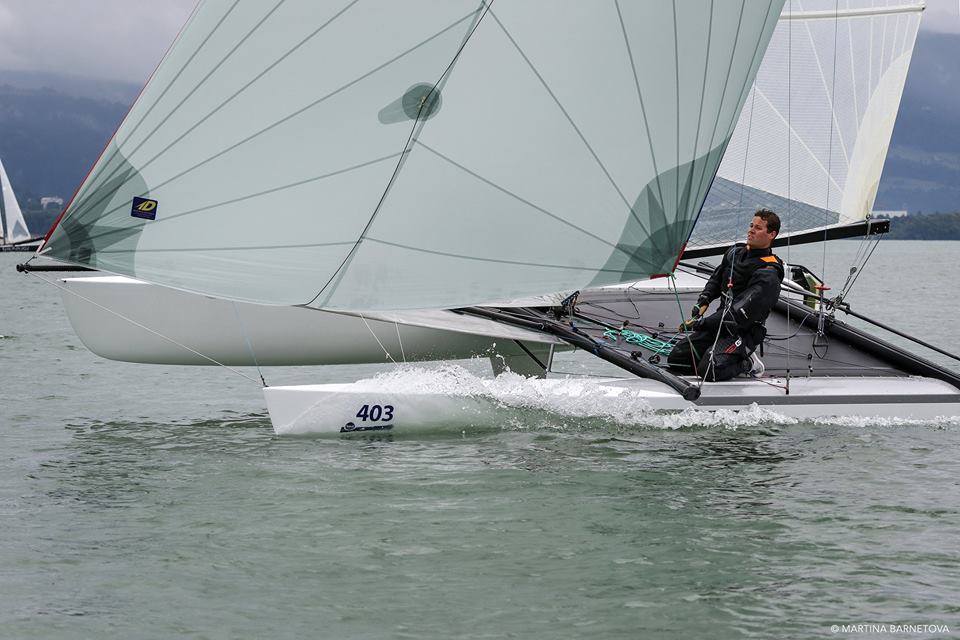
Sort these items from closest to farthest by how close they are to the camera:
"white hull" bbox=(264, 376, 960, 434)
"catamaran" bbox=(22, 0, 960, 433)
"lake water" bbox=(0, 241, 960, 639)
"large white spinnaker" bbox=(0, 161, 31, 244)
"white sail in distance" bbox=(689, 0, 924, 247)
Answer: "lake water" bbox=(0, 241, 960, 639), "catamaran" bbox=(22, 0, 960, 433), "white hull" bbox=(264, 376, 960, 434), "white sail in distance" bbox=(689, 0, 924, 247), "large white spinnaker" bbox=(0, 161, 31, 244)

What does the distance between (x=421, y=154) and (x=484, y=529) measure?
222 centimetres

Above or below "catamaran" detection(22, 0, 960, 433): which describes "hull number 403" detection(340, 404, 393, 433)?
below

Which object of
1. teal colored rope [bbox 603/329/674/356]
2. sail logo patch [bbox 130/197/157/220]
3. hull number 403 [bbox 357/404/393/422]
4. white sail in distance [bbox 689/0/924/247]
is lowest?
hull number 403 [bbox 357/404/393/422]

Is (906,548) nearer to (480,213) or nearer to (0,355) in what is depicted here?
(480,213)

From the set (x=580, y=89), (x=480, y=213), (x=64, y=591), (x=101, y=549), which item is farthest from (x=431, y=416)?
(x=64, y=591)

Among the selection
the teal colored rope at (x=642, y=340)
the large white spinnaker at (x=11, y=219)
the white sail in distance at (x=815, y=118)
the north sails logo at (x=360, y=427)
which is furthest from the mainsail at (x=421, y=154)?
the large white spinnaker at (x=11, y=219)

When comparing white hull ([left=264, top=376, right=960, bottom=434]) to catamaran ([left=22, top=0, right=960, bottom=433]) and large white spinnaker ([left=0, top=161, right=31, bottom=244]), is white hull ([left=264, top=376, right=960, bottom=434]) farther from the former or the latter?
large white spinnaker ([left=0, top=161, right=31, bottom=244])

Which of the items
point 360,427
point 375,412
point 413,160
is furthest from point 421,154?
point 360,427

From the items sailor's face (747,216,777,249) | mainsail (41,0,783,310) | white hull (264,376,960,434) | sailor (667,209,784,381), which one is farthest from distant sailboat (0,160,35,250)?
sailor's face (747,216,777,249)

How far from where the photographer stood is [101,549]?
5094mm

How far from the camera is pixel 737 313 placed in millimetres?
7602

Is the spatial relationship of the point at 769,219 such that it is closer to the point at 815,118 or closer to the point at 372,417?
the point at 372,417

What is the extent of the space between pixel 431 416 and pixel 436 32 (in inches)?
94.4

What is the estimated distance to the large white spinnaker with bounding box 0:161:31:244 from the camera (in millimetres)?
59516
